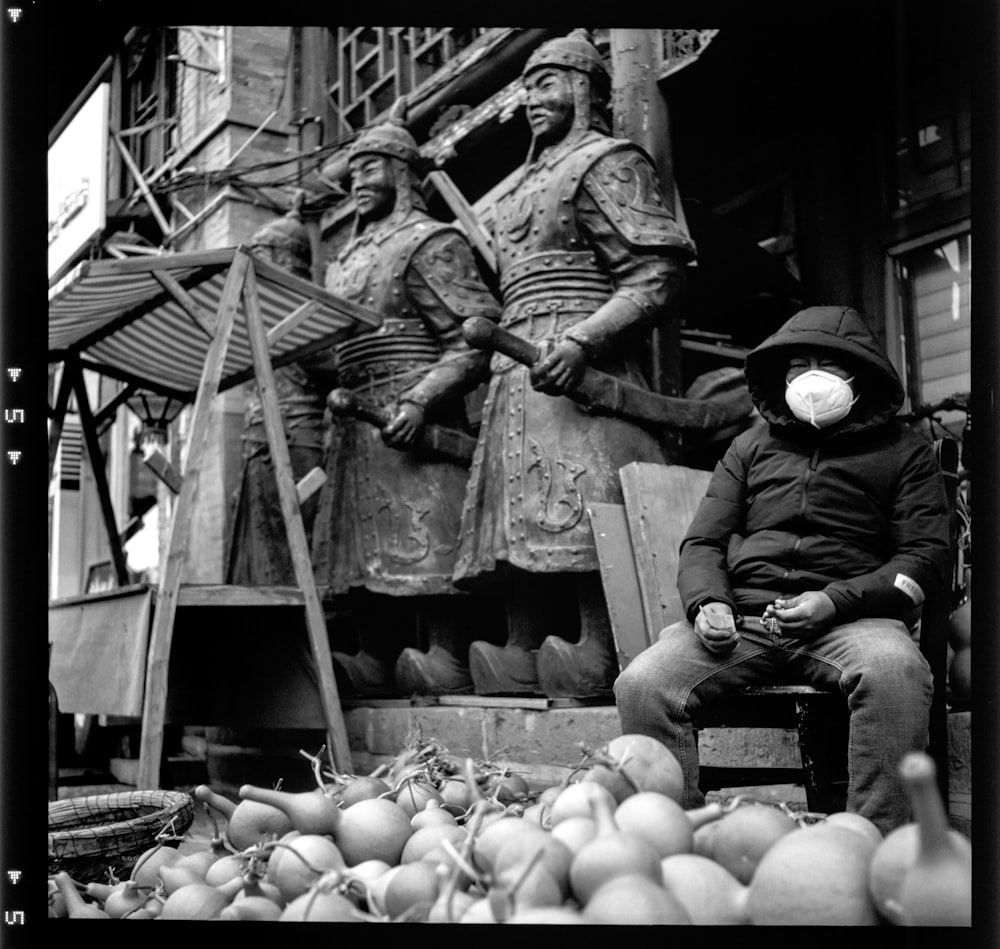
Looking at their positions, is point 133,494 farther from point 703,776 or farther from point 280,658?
point 703,776

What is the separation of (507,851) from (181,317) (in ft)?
14.2

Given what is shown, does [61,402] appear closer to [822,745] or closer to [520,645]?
[520,645]

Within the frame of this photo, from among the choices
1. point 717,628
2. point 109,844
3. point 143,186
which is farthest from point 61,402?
point 717,628

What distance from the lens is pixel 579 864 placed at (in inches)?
54.9

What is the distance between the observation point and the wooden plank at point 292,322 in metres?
4.79

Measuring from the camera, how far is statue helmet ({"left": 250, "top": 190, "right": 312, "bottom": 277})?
6.45 meters

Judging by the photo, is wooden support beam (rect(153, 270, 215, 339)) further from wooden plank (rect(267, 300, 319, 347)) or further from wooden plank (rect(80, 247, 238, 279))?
wooden plank (rect(267, 300, 319, 347))

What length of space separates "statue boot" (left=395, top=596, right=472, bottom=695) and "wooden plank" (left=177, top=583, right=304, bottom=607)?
667 millimetres

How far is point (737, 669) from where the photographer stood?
271 centimetres

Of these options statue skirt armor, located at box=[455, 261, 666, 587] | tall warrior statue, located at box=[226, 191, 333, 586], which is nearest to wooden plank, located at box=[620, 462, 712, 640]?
statue skirt armor, located at box=[455, 261, 666, 587]

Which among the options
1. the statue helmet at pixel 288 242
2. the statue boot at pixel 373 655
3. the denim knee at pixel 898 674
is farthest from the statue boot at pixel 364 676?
the denim knee at pixel 898 674

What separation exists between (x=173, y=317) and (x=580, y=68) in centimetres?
203

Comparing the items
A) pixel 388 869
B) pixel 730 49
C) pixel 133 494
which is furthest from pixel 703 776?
pixel 133 494

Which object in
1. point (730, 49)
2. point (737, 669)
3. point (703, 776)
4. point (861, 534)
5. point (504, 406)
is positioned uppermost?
point (730, 49)
